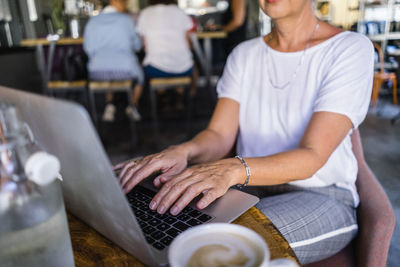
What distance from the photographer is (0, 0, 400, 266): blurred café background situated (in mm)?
3047

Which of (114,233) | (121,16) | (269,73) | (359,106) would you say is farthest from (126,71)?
(114,233)

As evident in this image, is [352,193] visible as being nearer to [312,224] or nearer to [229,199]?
[312,224]

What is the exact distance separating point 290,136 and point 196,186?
0.50 m

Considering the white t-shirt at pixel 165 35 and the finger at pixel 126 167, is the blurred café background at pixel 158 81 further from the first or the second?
the finger at pixel 126 167

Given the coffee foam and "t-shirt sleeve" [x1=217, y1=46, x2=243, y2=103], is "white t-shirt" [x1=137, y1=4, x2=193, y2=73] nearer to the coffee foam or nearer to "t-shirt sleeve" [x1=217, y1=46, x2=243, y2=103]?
"t-shirt sleeve" [x1=217, y1=46, x2=243, y2=103]

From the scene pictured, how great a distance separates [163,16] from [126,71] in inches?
A: 25.9

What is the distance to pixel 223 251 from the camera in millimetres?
360

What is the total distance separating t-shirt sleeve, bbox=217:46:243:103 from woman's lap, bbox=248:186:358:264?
0.43 meters

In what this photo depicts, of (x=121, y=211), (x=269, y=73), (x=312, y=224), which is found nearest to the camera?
(x=121, y=211)

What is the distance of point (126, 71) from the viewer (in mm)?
3285

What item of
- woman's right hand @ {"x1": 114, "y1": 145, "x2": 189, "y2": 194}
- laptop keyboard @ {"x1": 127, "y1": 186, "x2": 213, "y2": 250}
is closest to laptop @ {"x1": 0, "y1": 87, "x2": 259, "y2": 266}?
laptop keyboard @ {"x1": 127, "y1": 186, "x2": 213, "y2": 250}

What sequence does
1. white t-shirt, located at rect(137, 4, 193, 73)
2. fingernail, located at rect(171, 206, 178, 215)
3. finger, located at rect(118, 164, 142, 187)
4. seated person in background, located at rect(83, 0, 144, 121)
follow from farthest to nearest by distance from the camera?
1. white t-shirt, located at rect(137, 4, 193, 73)
2. seated person in background, located at rect(83, 0, 144, 121)
3. finger, located at rect(118, 164, 142, 187)
4. fingernail, located at rect(171, 206, 178, 215)

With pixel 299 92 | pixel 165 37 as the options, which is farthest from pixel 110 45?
pixel 299 92

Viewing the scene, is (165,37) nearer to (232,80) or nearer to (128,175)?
(232,80)
